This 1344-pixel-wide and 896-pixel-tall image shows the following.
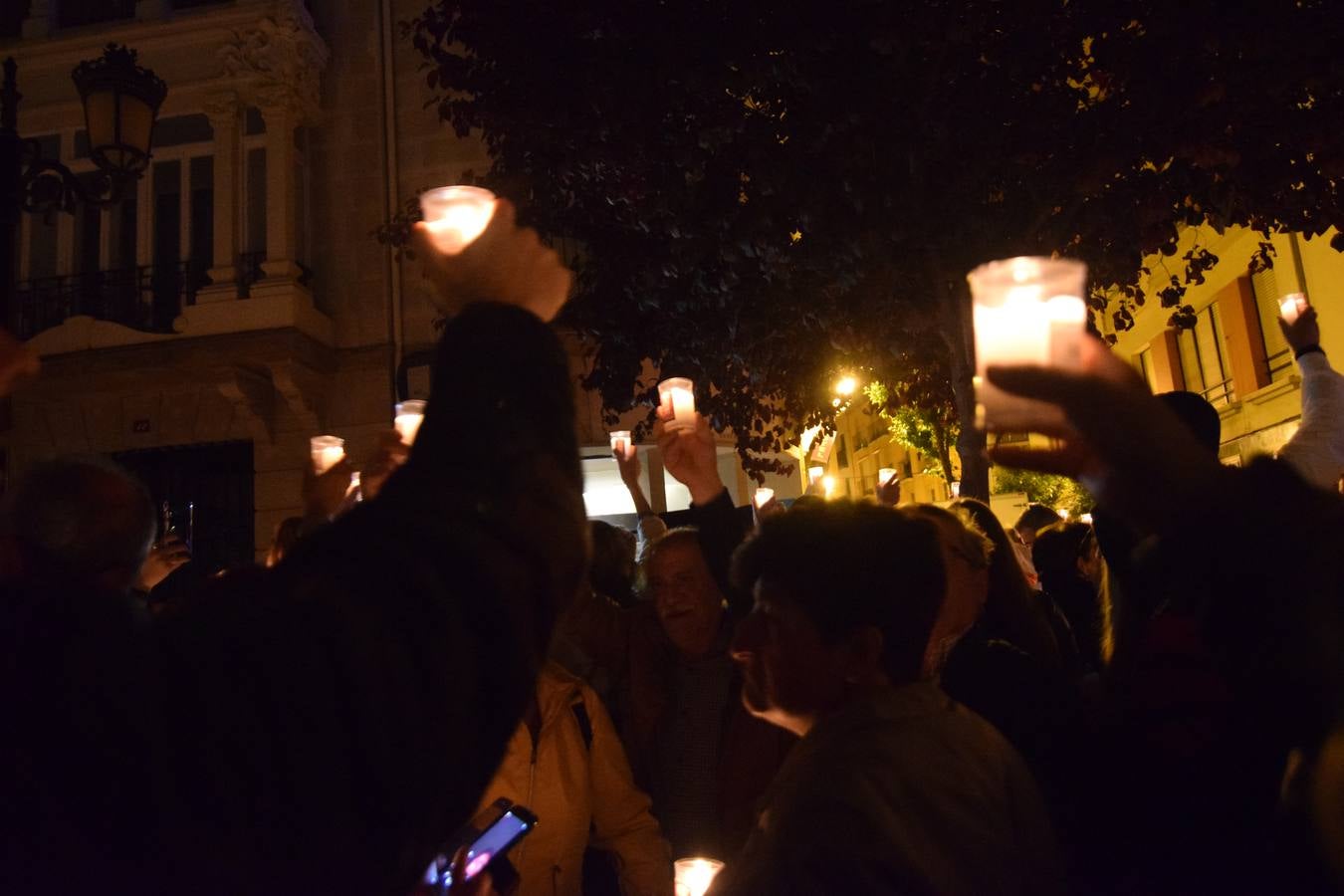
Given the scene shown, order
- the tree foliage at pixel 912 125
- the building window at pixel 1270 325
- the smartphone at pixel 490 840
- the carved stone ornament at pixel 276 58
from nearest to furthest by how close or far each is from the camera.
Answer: the smartphone at pixel 490 840, the tree foliage at pixel 912 125, the carved stone ornament at pixel 276 58, the building window at pixel 1270 325

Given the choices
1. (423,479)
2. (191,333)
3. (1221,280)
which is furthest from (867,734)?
(1221,280)

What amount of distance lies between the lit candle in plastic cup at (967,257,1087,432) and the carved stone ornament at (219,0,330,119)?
13819mm

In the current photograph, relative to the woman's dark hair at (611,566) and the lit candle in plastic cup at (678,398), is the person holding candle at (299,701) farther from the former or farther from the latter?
the woman's dark hair at (611,566)

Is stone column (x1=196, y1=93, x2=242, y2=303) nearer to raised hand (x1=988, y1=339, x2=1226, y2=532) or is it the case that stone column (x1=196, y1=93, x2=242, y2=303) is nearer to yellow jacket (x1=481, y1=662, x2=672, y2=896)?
yellow jacket (x1=481, y1=662, x2=672, y2=896)

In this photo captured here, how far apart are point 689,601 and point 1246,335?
50.1ft

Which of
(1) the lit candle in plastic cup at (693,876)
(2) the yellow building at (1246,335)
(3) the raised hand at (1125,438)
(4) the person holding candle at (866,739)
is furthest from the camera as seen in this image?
(2) the yellow building at (1246,335)

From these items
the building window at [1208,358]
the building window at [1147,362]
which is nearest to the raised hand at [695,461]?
the building window at [1208,358]

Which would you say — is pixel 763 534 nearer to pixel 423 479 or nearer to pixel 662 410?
pixel 423 479

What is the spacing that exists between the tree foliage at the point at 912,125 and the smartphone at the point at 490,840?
15.8 ft

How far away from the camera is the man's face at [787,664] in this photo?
1.84m

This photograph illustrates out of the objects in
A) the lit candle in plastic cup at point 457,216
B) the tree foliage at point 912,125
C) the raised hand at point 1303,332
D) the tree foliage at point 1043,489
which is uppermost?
the tree foliage at point 912,125

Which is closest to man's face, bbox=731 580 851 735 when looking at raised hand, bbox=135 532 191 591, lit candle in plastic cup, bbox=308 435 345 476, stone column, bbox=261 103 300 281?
lit candle in plastic cup, bbox=308 435 345 476

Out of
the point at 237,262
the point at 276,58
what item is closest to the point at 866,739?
the point at 237,262

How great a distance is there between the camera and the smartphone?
166 centimetres
